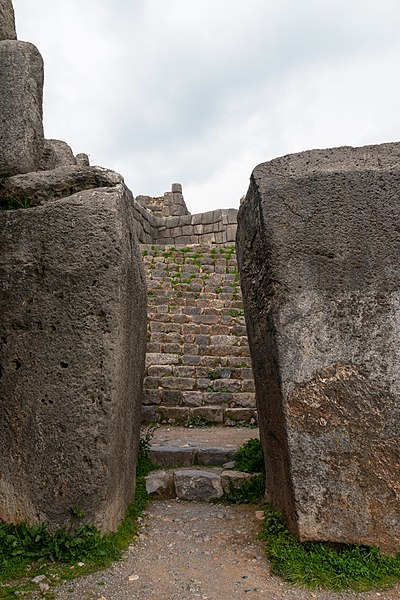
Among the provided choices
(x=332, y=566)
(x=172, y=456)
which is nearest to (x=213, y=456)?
(x=172, y=456)

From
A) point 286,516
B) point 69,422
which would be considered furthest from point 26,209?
point 286,516

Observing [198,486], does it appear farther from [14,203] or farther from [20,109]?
[20,109]

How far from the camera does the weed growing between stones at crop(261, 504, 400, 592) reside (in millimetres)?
2682

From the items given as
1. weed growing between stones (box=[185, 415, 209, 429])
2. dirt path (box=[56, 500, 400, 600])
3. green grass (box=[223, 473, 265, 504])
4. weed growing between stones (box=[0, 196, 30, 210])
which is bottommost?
dirt path (box=[56, 500, 400, 600])

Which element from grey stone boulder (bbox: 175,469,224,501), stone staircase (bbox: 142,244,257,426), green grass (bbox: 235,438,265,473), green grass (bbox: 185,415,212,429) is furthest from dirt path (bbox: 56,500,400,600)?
stone staircase (bbox: 142,244,257,426)

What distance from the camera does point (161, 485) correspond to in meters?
4.16

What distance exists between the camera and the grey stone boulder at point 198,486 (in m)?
4.13

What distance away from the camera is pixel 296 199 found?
3.12m

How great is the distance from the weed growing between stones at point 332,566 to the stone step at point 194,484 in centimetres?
116

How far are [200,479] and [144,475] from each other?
449 mm

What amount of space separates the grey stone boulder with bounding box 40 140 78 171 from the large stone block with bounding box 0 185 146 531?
713 mm

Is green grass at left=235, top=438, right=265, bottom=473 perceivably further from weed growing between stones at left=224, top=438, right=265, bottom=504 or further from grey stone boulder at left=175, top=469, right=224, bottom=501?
grey stone boulder at left=175, top=469, right=224, bottom=501

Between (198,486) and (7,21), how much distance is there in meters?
3.69

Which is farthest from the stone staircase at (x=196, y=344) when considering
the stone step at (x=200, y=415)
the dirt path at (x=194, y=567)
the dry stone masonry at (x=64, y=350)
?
the dry stone masonry at (x=64, y=350)
